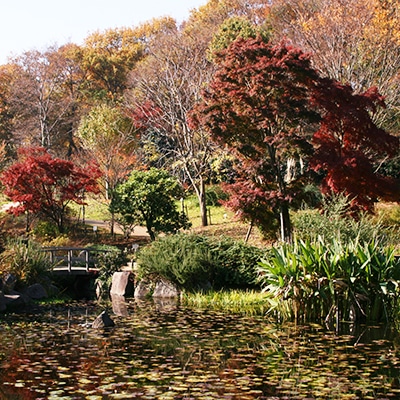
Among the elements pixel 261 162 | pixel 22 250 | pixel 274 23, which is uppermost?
pixel 274 23

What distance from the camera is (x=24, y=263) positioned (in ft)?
52.7

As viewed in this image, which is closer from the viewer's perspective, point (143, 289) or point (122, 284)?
point (143, 289)

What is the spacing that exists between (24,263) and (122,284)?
2614 millimetres

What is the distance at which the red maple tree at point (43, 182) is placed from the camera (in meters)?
24.8

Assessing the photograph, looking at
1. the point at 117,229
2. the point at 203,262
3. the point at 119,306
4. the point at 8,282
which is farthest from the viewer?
the point at 117,229

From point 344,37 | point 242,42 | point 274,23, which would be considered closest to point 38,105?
point 274,23

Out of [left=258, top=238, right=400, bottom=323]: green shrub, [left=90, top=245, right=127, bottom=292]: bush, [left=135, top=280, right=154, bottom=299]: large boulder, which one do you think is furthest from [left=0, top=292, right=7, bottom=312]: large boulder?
[left=258, top=238, right=400, bottom=323]: green shrub

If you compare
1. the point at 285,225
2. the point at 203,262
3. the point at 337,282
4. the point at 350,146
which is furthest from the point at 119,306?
the point at 350,146

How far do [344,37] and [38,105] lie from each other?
72.1 ft

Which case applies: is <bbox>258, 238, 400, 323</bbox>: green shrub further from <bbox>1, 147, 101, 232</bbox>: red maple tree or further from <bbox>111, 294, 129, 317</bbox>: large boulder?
<bbox>1, 147, 101, 232</bbox>: red maple tree

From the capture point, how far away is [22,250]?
16234 millimetres

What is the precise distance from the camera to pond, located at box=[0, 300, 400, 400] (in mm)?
7000

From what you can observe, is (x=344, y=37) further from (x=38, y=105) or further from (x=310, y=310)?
(x=38, y=105)

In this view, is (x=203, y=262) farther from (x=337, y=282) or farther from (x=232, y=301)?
(x=337, y=282)
